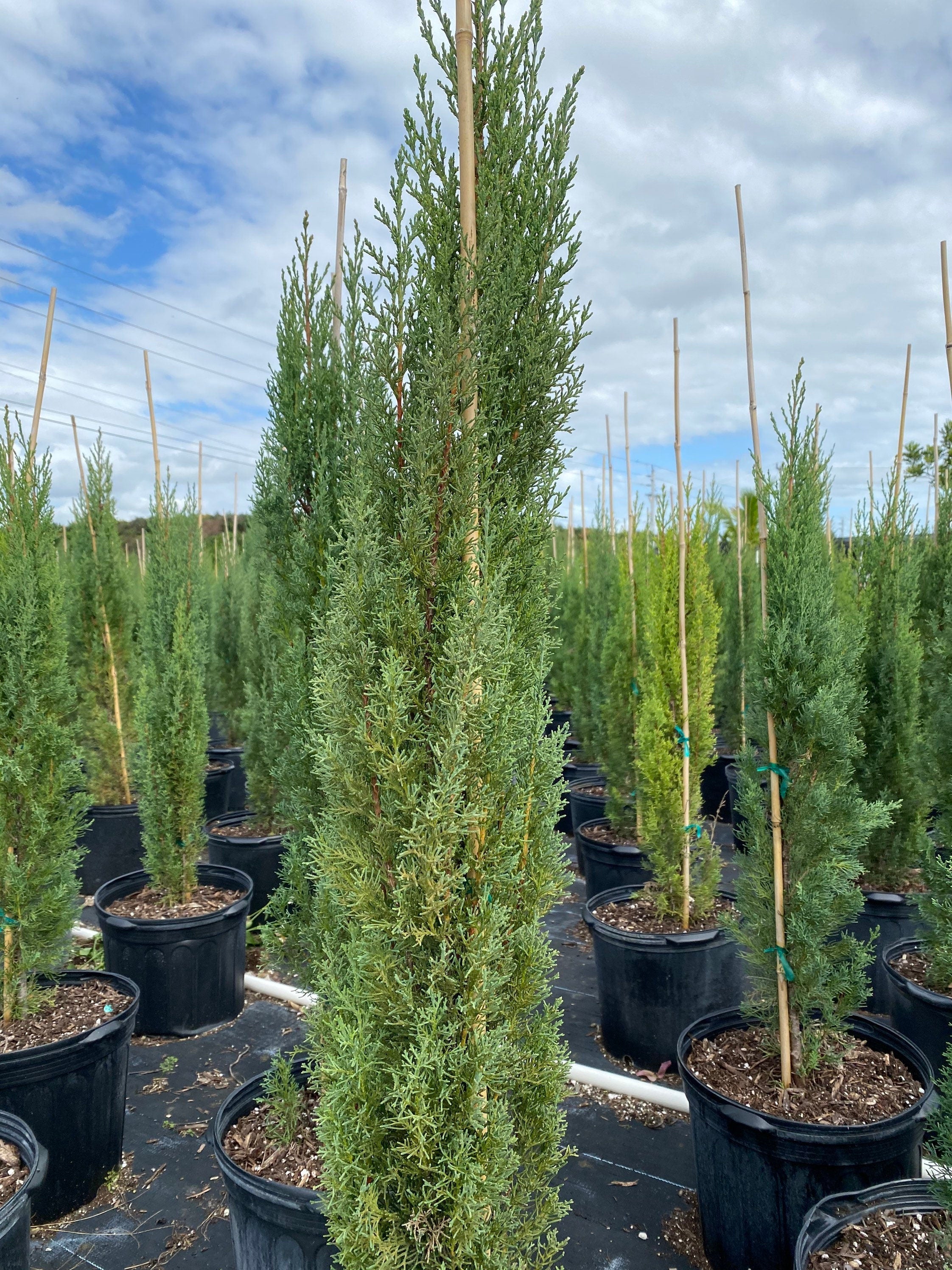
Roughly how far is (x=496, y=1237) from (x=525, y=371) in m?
2.20

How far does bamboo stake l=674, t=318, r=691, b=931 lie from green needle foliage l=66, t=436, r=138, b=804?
4642 mm

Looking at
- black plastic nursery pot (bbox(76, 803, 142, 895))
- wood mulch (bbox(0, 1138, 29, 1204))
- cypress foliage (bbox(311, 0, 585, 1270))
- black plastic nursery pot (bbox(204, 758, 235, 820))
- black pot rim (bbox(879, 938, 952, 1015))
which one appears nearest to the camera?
cypress foliage (bbox(311, 0, 585, 1270))

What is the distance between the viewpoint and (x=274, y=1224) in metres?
2.31

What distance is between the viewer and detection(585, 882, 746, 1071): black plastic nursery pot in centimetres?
401

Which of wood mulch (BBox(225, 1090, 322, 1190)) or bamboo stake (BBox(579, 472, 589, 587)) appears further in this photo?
bamboo stake (BBox(579, 472, 589, 587))

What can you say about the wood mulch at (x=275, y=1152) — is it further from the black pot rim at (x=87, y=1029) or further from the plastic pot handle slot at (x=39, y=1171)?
the black pot rim at (x=87, y=1029)

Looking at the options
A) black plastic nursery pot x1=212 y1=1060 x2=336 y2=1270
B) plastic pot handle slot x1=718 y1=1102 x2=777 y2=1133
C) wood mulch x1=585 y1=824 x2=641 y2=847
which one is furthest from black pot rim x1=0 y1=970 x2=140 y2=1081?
wood mulch x1=585 y1=824 x2=641 y2=847

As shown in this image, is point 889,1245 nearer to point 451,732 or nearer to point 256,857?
point 451,732

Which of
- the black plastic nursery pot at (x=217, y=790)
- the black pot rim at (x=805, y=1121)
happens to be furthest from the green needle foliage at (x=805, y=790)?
the black plastic nursery pot at (x=217, y=790)

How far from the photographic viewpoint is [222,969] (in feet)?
15.0

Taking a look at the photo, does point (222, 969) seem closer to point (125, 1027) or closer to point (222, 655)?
point (125, 1027)

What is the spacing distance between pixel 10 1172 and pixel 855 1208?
8.45ft

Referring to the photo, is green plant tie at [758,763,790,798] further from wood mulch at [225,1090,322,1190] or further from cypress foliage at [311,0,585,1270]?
wood mulch at [225,1090,322,1190]

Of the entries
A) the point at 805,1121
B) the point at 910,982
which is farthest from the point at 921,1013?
the point at 805,1121
